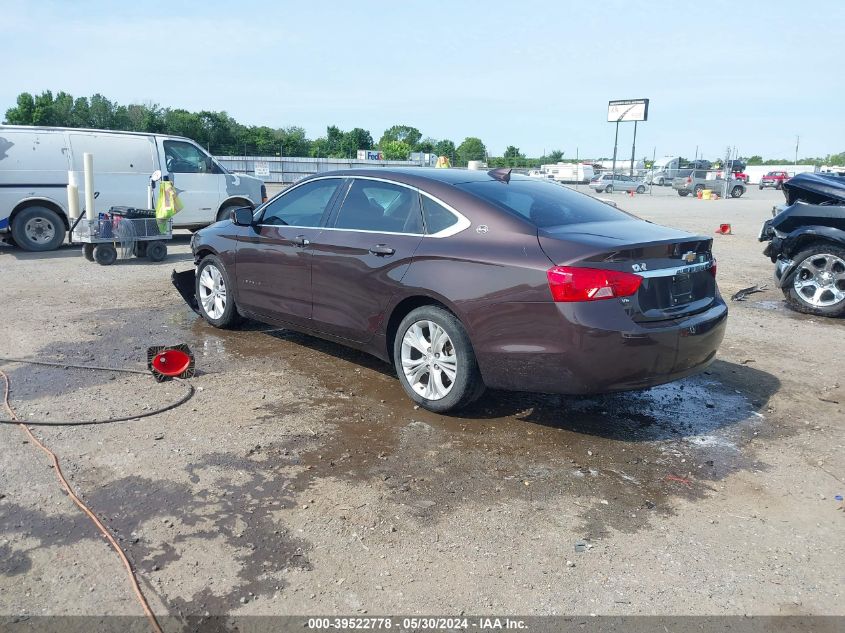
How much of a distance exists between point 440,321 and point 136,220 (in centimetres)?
868

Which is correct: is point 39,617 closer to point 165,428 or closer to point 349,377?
point 165,428

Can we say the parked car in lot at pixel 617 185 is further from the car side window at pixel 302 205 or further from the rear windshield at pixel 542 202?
the rear windshield at pixel 542 202

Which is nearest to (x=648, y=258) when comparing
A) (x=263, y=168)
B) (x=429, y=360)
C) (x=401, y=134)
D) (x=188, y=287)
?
(x=429, y=360)

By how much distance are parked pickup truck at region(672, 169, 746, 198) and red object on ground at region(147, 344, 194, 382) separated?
150ft

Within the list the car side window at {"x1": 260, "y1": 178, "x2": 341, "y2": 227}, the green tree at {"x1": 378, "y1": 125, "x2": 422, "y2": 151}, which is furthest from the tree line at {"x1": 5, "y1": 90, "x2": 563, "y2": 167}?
the car side window at {"x1": 260, "y1": 178, "x2": 341, "y2": 227}

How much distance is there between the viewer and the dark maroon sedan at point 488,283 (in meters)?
4.08

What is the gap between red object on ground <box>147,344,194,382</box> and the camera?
18.0 ft

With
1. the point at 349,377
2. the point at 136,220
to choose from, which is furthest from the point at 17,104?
the point at 349,377

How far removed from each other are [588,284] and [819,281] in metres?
5.73

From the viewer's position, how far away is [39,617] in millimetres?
2682

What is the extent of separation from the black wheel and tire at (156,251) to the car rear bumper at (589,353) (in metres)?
9.02

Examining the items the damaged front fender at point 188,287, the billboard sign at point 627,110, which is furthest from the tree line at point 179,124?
the damaged front fender at point 188,287

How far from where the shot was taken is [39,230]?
41.8 feet

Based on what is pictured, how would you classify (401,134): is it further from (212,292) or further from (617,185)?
(212,292)
